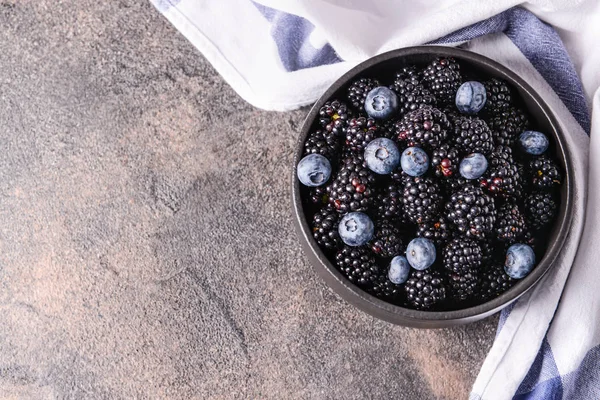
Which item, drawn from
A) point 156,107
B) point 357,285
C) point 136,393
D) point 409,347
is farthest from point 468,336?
point 156,107

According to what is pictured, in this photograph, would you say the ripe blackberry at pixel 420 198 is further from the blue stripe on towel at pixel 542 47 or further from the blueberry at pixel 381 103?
the blue stripe on towel at pixel 542 47

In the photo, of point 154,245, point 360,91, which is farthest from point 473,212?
point 154,245

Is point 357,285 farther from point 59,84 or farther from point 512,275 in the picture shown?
point 59,84

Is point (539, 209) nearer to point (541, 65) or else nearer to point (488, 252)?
point (488, 252)

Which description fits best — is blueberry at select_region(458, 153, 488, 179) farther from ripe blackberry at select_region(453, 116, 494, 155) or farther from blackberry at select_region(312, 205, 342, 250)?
blackberry at select_region(312, 205, 342, 250)

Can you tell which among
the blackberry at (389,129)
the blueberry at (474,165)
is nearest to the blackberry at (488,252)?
the blueberry at (474,165)
